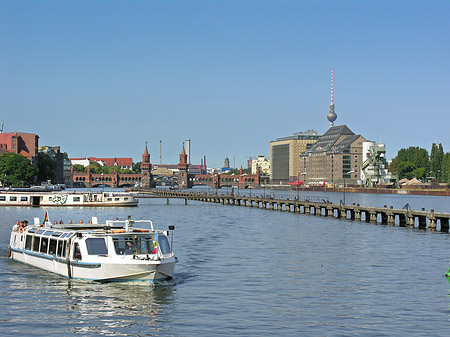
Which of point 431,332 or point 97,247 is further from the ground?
point 97,247

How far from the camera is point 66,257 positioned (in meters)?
40.3

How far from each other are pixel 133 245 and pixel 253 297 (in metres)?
7.24

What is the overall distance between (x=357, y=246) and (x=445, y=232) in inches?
755

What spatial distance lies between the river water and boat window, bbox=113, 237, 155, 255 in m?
1.86

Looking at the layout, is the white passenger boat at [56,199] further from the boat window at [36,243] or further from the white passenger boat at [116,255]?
the white passenger boat at [116,255]

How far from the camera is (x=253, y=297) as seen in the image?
3703 cm

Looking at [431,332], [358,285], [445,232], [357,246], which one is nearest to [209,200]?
[445,232]

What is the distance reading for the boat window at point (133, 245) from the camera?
126ft

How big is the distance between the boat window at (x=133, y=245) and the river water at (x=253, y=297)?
186 centimetres

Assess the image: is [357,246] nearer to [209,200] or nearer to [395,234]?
[395,234]

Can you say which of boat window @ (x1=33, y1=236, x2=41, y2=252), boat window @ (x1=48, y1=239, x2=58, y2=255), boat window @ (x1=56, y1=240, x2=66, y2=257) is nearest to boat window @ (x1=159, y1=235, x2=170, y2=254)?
boat window @ (x1=56, y1=240, x2=66, y2=257)

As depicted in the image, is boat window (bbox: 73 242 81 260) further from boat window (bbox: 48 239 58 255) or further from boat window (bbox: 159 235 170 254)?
boat window (bbox: 159 235 170 254)

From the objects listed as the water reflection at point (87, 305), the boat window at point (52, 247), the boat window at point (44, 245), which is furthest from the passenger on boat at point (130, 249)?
the boat window at point (44, 245)

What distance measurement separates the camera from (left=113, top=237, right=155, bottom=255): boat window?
3828 centimetres
